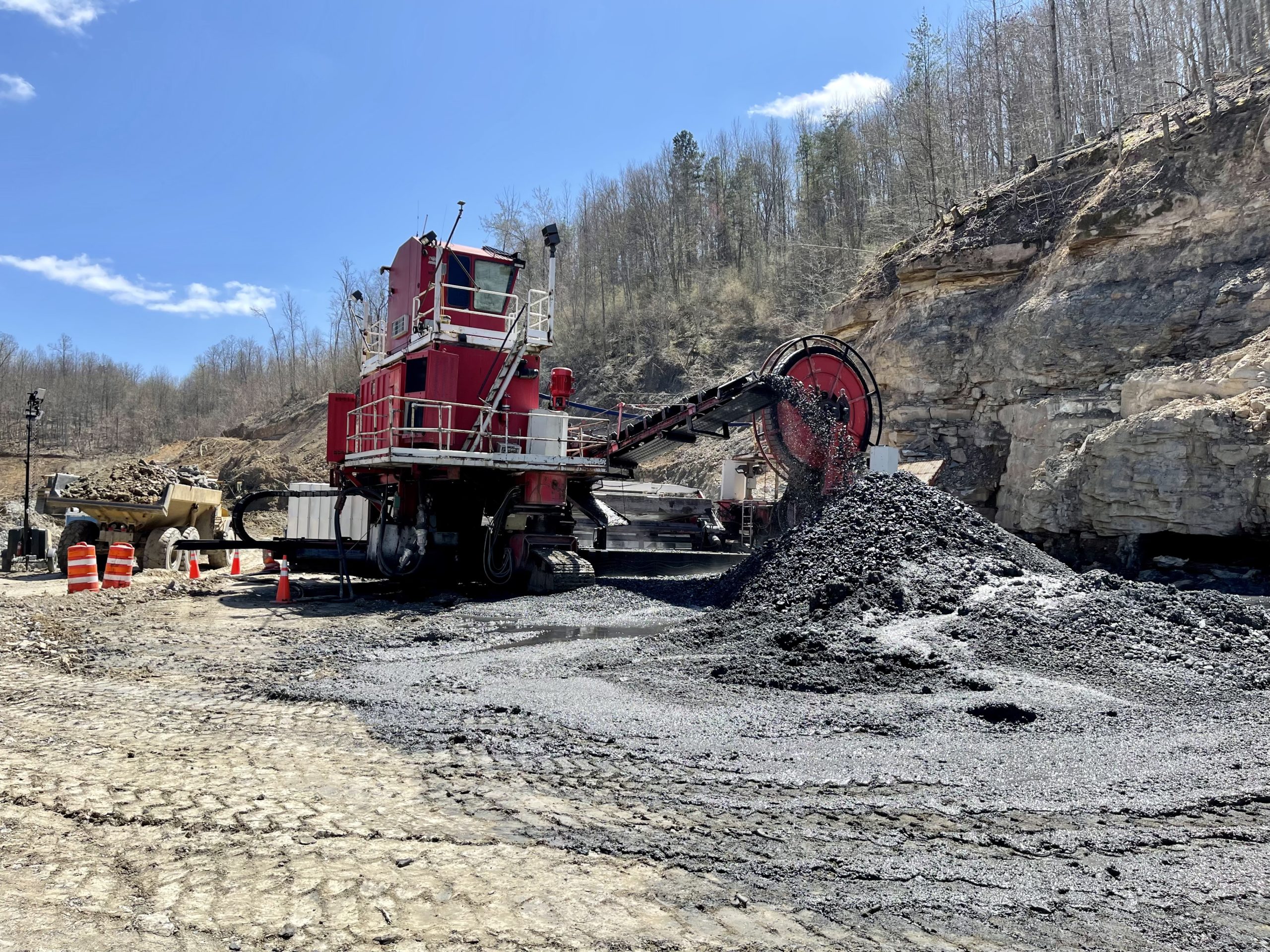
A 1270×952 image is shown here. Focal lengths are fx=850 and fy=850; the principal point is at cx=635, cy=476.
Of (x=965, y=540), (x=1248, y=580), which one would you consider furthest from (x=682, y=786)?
(x=1248, y=580)

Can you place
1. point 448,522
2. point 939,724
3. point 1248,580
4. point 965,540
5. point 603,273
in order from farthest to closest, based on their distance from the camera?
point 603,273 → point 448,522 → point 1248,580 → point 965,540 → point 939,724

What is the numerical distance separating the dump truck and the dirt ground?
9.92 meters

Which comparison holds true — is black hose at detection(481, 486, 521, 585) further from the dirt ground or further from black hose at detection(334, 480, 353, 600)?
the dirt ground

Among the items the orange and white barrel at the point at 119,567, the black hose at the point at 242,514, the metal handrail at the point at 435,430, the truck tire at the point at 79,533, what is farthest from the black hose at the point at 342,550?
the truck tire at the point at 79,533

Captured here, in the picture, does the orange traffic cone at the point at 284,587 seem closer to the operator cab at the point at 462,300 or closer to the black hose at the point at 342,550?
the black hose at the point at 342,550

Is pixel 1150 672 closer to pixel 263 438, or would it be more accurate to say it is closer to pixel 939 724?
pixel 939 724

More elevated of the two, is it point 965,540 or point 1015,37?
point 1015,37

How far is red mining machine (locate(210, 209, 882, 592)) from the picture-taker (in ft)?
43.3

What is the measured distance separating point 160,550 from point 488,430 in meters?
8.05

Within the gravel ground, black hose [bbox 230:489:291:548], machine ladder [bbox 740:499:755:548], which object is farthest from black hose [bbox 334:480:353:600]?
machine ladder [bbox 740:499:755:548]

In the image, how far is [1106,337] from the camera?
16953 mm

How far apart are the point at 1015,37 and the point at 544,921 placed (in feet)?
128

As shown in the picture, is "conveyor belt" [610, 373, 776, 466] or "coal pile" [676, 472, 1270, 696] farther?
"conveyor belt" [610, 373, 776, 466]

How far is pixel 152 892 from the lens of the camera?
10.1 feet
